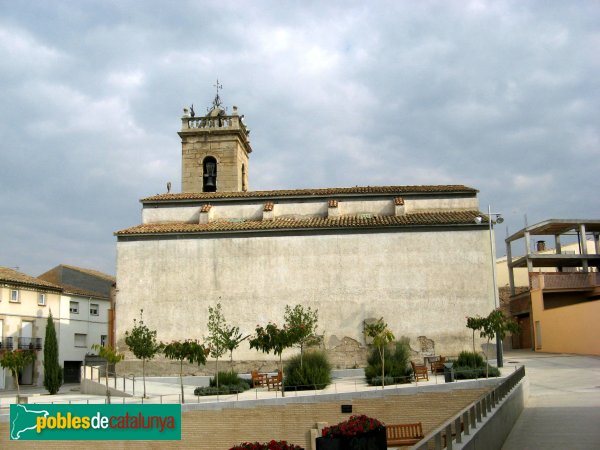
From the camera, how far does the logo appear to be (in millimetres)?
19766

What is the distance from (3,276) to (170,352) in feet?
62.9

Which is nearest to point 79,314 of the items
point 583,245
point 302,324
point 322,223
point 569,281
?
point 322,223

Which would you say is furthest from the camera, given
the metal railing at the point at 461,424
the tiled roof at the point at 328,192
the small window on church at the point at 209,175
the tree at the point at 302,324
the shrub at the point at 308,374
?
the small window on church at the point at 209,175

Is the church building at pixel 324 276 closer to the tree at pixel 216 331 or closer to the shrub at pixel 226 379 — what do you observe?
the tree at pixel 216 331

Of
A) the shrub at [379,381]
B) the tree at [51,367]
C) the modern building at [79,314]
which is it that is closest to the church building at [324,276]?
the tree at [51,367]

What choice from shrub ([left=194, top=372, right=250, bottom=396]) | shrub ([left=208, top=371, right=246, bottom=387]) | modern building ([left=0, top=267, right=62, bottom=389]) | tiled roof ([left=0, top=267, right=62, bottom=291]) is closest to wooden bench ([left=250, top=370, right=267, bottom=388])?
shrub ([left=194, top=372, right=250, bottom=396])

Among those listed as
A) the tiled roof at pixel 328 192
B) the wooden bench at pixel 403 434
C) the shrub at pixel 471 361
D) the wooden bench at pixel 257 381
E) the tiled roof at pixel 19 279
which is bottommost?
the wooden bench at pixel 403 434

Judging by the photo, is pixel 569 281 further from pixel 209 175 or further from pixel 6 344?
pixel 6 344

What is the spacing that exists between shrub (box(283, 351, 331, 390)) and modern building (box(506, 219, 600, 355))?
55.7 feet

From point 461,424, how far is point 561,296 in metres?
32.9

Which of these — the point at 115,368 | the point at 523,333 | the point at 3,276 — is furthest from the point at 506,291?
the point at 3,276

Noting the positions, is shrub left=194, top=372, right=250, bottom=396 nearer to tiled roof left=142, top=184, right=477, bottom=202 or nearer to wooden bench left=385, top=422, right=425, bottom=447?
wooden bench left=385, top=422, right=425, bottom=447

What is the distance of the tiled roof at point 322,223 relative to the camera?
95.4 feet

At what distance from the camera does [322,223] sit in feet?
98.5
